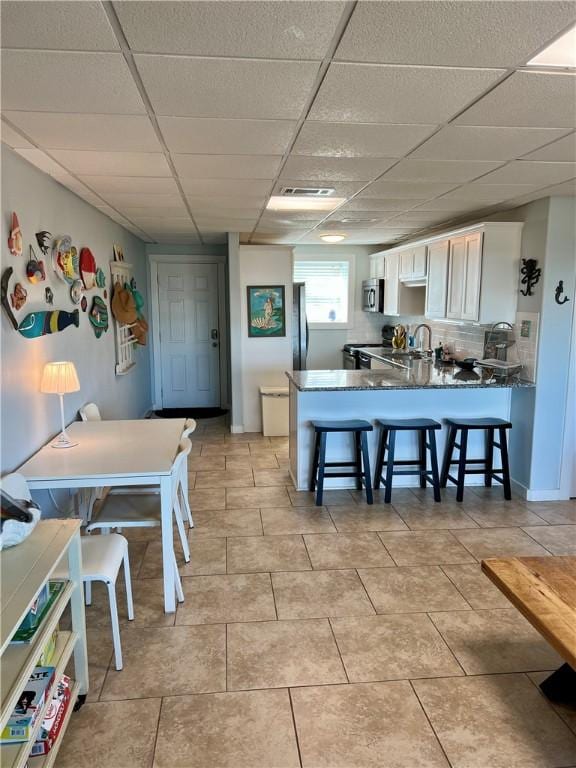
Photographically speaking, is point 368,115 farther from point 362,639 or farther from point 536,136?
point 362,639

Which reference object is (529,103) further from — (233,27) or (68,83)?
(68,83)

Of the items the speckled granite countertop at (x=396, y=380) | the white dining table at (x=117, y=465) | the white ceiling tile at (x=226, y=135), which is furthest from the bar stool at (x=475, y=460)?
the white ceiling tile at (x=226, y=135)

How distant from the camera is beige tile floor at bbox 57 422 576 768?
1881mm

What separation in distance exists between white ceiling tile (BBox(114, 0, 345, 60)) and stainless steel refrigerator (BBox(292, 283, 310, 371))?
5089 millimetres

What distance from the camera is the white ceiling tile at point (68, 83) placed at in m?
1.62

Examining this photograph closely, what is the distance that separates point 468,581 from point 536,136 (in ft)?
7.59

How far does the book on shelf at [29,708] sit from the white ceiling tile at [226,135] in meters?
2.09

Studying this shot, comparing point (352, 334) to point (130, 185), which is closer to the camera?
point (130, 185)

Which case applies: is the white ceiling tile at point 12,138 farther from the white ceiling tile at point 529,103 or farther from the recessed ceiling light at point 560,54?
the recessed ceiling light at point 560,54

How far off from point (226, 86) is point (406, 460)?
3303 millimetres

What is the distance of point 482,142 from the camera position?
2.47 metres

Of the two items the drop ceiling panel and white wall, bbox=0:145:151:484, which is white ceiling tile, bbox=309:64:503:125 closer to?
the drop ceiling panel

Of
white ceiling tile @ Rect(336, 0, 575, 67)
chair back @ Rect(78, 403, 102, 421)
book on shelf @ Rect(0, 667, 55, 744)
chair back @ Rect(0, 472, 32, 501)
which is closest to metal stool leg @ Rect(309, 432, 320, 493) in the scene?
chair back @ Rect(78, 403, 102, 421)

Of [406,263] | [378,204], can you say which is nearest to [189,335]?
[406,263]
